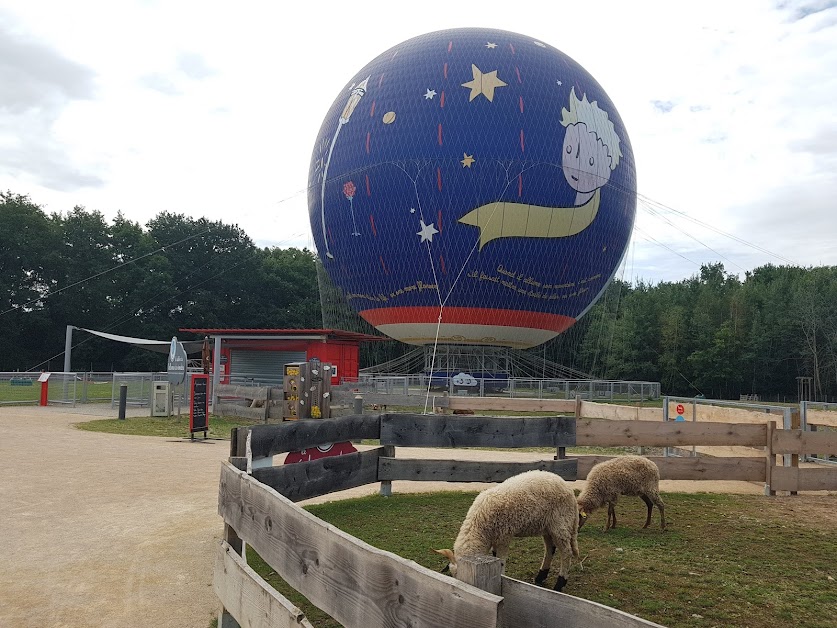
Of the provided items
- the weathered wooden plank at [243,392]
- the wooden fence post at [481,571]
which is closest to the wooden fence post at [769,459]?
the wooden fence post at [481,571]

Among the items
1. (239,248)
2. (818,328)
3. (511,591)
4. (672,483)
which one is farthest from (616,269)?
(239,248)

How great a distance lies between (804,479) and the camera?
31.3 ft

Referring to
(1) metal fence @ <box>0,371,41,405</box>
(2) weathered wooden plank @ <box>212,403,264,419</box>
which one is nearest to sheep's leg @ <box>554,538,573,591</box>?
(2) weathered wooden plank @ <box>212,403,264,419</box>

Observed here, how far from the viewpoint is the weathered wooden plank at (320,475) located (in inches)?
247

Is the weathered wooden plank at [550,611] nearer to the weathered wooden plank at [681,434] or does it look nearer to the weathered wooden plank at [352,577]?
the weathered wooden plank at [352,577]

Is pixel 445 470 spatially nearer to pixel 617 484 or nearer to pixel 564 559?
pixel 617 484

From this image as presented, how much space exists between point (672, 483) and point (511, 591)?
31.6 feet

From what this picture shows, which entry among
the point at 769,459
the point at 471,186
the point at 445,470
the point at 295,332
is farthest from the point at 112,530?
the point at 295,332

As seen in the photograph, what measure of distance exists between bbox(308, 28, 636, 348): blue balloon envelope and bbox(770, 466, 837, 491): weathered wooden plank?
15246 millimetres

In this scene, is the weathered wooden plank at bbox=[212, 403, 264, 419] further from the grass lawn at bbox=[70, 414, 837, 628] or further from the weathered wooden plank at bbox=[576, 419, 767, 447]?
the weathered wooden plank at bbox=[576, 419, 767, 447]

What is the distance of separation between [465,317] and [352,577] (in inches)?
979

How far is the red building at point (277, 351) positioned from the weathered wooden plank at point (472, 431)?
72.6 feet

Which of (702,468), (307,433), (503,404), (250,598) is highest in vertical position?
(307,433)

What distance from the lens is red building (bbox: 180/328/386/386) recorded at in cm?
3108
